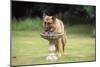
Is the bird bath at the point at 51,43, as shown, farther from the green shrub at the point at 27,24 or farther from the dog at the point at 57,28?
the green shrub at the point at 27,24

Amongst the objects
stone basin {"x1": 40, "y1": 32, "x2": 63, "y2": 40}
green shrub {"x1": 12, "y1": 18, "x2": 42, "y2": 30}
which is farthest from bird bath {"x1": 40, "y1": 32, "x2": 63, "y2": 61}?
green shrub {"x1": 12, "y1": 18, "x2": 42, "y2": 30}

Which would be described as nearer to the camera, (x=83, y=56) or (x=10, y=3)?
(x=10, y=3)

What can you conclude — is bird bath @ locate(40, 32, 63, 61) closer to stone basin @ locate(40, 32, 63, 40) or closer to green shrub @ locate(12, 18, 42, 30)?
stone basin @ locate(40, 32, 63, 40)

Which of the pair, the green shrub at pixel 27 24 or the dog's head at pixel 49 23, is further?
the dog's head at pixel 49 23

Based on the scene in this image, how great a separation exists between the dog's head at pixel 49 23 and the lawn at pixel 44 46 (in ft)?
0.40

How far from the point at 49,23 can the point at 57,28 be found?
0.13 metres

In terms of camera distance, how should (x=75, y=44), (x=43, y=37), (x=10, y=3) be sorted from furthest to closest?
(x=75, y=44)
(x=43, y=37)
(x=10, y=3)

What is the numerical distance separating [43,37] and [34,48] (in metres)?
0.18

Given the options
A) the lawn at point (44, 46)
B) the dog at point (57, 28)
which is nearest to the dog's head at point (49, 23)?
the dog at point (57, 28)

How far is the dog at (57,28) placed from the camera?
2.62m

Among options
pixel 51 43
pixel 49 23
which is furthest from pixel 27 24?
pixel 51 43
